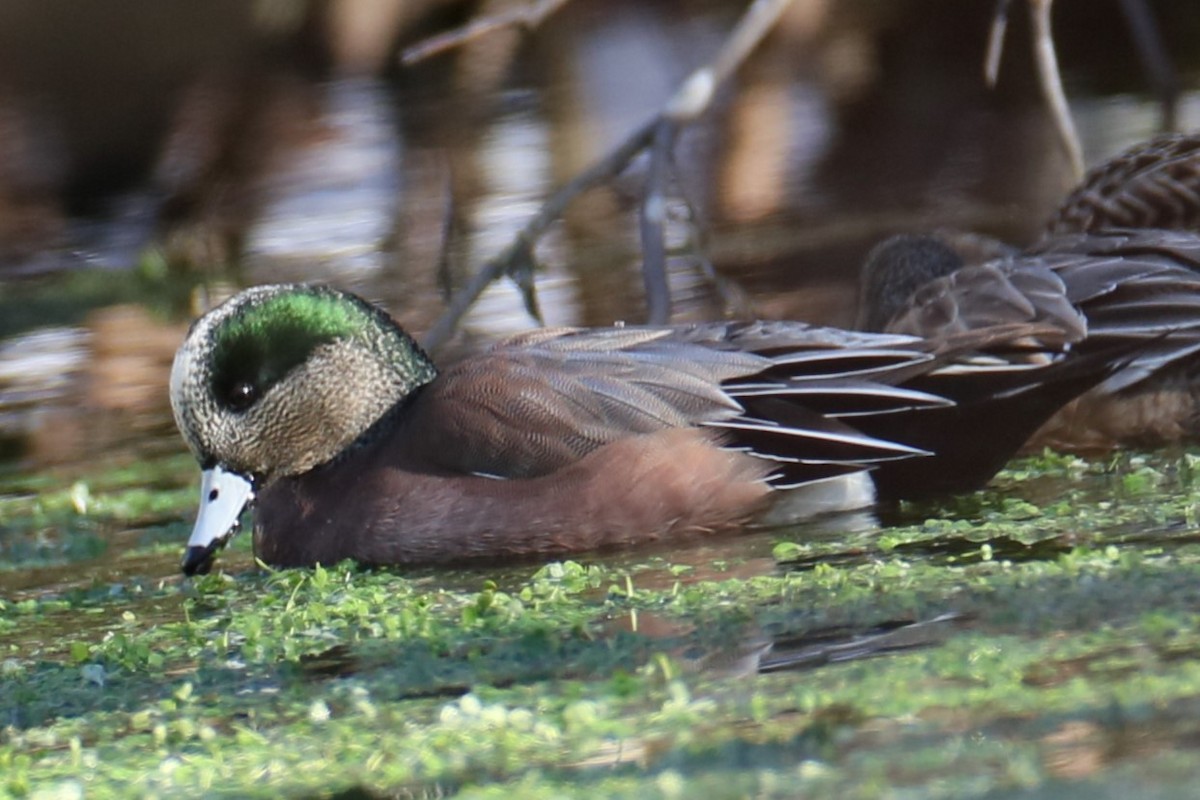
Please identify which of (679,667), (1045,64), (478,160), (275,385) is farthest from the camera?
(478,160)

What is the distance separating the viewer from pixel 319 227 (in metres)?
11.8

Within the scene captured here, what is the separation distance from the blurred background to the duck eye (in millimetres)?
1888

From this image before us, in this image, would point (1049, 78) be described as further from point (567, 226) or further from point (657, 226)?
point (567, 226)

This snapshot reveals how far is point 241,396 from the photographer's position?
19.2ft

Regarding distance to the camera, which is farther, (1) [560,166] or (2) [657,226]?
(1) [560,166]

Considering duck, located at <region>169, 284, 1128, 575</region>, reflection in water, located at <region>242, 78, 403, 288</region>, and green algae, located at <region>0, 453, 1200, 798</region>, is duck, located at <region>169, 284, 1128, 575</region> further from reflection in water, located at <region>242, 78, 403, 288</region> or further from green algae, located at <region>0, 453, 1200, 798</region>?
reflection in water, located at <region>242, 78, 403, 288</region>

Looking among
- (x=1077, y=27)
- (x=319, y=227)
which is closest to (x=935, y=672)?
(x=319, y=227)

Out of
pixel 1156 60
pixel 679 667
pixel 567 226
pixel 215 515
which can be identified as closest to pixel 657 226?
pixel 215 515

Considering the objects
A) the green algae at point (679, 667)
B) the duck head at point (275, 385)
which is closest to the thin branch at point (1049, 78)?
the green algae at point (679, 667)

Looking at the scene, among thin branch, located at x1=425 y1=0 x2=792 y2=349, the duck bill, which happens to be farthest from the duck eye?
thin branch, located at x1=425 y1=0 x2=792 y2=349

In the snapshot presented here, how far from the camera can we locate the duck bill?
18.5 feet

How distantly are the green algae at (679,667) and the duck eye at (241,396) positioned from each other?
1.44 ft

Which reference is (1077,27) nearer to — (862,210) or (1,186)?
(862,210)

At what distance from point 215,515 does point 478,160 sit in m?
7.45
